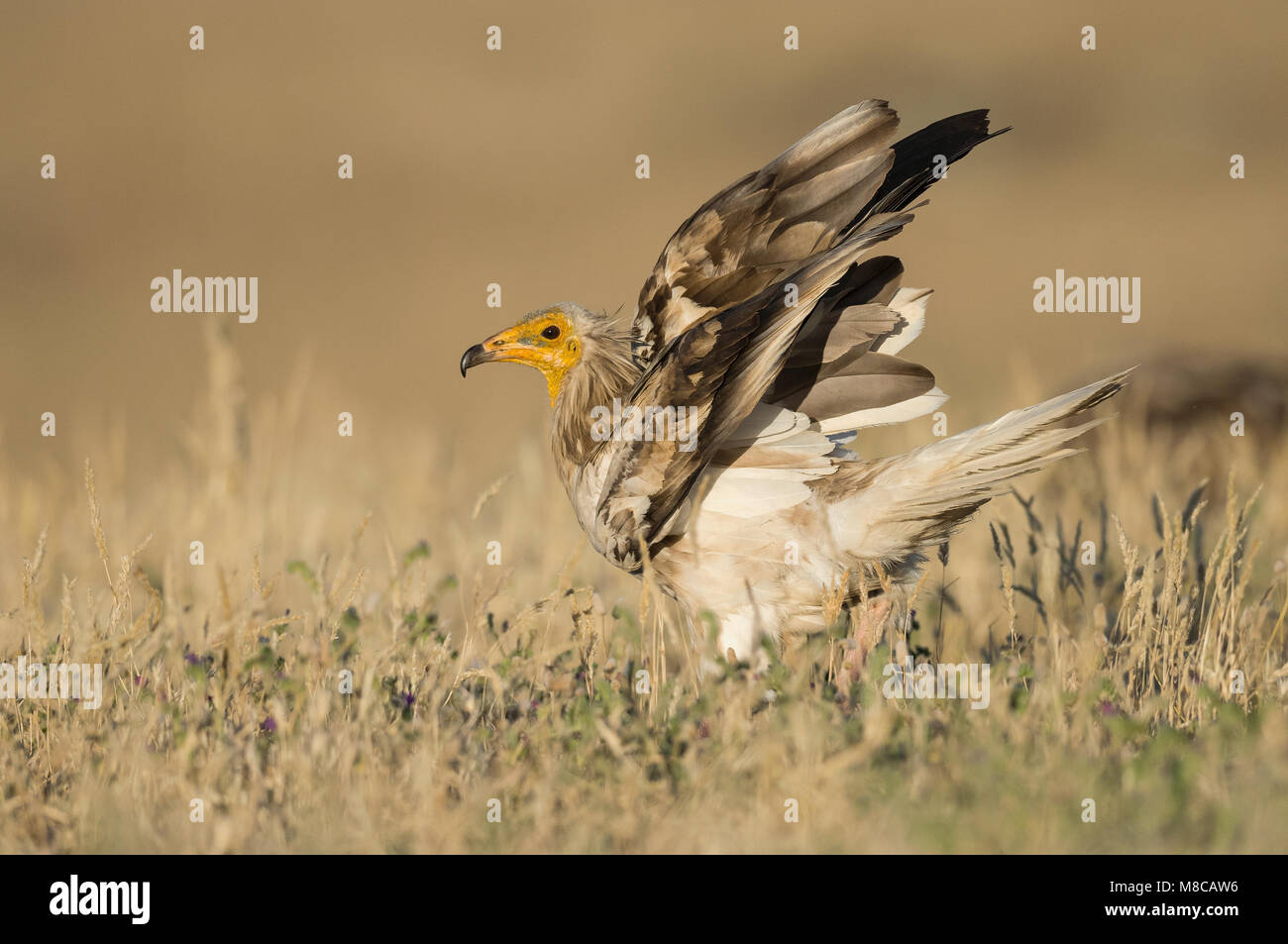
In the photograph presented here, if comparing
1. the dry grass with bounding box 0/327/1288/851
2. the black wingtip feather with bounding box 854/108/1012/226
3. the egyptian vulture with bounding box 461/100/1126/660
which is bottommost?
the dry grass with bounding box 0/327/1288/851

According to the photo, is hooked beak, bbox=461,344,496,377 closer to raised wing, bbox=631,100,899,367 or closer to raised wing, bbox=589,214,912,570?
raised wing, bbox=631,100,899,367

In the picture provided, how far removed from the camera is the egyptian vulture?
14.6 ft

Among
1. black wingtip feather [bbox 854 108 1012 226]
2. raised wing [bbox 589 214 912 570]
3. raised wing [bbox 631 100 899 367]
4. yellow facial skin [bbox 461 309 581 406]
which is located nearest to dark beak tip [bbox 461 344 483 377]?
yellow facial skin [bbox 461 309 581 406]

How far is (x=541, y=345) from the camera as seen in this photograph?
529 cm

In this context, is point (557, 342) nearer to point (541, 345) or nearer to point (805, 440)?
point (541, 345)

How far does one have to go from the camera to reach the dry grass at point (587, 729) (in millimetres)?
3160

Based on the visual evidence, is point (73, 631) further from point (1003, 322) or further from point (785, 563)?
point (1003, 322)

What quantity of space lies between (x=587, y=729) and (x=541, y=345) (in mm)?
2062

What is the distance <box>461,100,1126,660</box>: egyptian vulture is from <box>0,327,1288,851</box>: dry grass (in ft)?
1.08

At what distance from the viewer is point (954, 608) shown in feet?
19.4

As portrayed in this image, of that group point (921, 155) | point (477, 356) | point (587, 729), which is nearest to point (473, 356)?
point (477, 356)

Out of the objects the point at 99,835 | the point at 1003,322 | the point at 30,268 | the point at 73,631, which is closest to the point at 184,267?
the point at 30,268

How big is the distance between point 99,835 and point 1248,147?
21.5 meters

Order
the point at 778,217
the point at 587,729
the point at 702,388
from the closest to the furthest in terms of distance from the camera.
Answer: the point at 587,729, the point at 702,388, the point at 778,217
